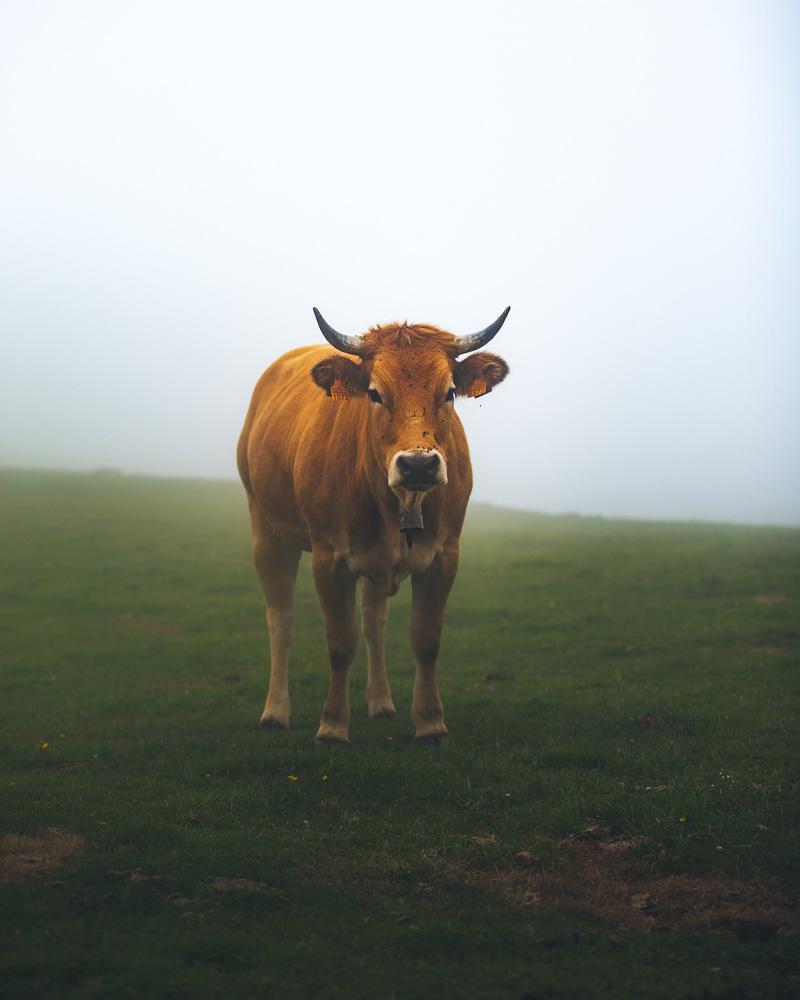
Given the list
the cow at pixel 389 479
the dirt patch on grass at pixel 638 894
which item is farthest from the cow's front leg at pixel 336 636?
the dirt patch on grass at pixel 638 894

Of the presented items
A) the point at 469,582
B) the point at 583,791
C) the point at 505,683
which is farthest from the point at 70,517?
the point at 583,791

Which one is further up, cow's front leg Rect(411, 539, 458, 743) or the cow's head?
the cow's head

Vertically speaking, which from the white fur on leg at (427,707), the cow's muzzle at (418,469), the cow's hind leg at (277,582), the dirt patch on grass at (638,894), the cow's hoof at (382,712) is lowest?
the cow's hoof at (382,712)

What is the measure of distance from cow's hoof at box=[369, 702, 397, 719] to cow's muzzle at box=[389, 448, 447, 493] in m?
3.70

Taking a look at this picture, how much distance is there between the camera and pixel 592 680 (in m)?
13.7

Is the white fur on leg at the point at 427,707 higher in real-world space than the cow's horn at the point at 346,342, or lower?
lower

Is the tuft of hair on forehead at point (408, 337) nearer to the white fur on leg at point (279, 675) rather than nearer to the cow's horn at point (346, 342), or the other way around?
the cow's horn at point (346, 342)


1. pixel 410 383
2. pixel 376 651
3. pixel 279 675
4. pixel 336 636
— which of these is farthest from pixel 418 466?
pixel 279 675

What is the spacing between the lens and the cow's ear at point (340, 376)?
9.83 meters

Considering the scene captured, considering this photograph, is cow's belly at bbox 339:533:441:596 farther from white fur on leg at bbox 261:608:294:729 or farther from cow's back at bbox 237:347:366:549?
white fur on leg at bbox 261:608:294:729

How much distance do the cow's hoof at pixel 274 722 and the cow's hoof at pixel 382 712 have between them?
34.9 inches

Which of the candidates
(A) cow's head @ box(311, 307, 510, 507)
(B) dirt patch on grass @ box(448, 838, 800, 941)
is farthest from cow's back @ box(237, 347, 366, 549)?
(B) dirt patch on grass @ box(448, 838, 800, 941)

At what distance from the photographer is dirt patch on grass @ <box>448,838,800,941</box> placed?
5965mm

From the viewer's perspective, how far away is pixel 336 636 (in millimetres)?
10164
